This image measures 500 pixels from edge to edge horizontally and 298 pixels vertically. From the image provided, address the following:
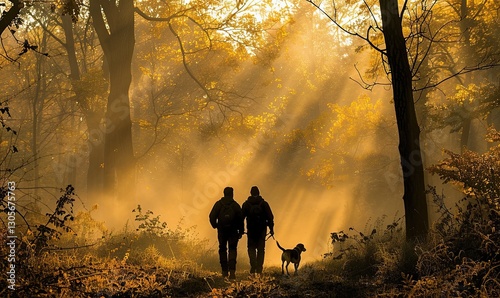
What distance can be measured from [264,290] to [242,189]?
1736 inches

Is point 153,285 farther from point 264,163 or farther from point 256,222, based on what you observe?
point 264,163

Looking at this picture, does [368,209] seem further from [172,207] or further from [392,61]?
[392,61]

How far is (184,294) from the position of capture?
8805 mm

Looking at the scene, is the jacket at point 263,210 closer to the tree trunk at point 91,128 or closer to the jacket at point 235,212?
the jacket at point 235,212

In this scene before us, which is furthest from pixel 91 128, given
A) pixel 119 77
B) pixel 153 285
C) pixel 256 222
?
pixel 153 285

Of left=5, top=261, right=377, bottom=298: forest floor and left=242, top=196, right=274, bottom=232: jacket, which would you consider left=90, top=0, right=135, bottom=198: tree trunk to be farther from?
left=5, top=261, right=377, bottom=298: forest floor

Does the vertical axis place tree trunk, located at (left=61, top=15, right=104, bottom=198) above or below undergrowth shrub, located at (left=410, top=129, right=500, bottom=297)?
above

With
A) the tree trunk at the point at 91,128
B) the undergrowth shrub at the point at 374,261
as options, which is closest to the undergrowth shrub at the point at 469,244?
the undergrowth shrub at the point at 374,261

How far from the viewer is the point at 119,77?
18.2 m

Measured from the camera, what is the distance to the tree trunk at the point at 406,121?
11227 mm

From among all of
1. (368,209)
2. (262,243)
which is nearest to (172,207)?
(368,209)

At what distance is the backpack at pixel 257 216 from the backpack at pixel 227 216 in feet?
1.75

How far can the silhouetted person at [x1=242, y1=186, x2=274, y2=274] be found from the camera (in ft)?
40.2

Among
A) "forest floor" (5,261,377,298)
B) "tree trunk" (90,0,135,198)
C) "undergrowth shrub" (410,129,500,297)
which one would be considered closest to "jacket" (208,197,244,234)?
"forest floor" (5,261,377,298)
